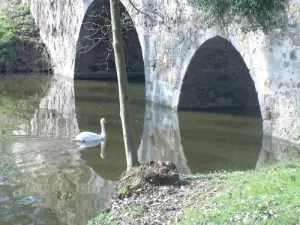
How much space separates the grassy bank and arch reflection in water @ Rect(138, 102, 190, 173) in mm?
2409

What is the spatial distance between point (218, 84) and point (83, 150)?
4909 mm

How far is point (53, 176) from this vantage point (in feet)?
28.7

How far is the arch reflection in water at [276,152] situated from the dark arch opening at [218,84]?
129 inches

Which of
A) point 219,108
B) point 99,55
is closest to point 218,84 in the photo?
point 219,108

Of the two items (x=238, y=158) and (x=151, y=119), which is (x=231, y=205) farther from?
(x=151, y=119)

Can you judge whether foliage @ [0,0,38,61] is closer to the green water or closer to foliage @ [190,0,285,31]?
the green water

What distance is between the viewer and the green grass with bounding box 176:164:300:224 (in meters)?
4.96

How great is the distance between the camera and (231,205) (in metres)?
5.45

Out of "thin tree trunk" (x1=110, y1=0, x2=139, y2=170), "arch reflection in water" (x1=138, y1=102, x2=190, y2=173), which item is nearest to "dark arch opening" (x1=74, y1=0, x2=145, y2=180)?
"arch reflection in water" (x1=138, y1=102, x2=190, y2=173)

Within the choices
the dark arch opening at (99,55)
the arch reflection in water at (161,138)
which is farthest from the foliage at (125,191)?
the dark arch opening at (99,55)

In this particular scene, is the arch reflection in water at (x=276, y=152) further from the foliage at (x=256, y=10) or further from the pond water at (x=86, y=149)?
the foliage at (x=256, y=10)

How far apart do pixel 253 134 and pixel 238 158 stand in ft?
6.15

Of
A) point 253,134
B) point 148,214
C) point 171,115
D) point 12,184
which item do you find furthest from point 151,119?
point 148,214

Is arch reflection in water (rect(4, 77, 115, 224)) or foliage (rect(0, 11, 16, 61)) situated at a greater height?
foliage (rect(0, 11, 16, 61))
